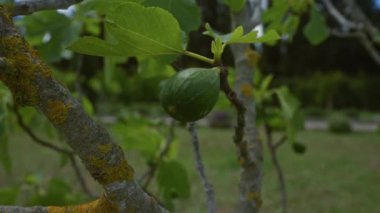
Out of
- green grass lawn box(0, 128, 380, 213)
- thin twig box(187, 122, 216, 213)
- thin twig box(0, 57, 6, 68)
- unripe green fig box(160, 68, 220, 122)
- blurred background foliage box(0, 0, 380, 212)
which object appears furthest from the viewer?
green grass lawn box(0, 128, 380, 213)

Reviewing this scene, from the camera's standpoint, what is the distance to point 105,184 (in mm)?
576

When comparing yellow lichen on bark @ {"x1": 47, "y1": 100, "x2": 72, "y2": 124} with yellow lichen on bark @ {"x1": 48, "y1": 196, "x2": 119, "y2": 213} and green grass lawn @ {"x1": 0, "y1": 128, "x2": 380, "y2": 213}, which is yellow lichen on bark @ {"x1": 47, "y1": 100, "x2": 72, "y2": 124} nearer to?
yellow lichen on bark @ {"x1": 48, "y1": 196, "x2": 119, "y2": 213}

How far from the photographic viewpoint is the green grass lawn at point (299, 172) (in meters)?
5.28

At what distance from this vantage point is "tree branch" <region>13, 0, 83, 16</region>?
2.01 feet

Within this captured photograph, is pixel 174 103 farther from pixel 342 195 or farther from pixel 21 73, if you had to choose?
pixel 342 195

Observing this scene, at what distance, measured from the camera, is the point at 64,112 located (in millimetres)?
533

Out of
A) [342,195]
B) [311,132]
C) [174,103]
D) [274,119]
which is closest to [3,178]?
[342,195]

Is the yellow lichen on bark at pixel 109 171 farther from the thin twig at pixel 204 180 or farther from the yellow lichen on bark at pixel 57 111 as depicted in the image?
the thin twig at pixel 204 180

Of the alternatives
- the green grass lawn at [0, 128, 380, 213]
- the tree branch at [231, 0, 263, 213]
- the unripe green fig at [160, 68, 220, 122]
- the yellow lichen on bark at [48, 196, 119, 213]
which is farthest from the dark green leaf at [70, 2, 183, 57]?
the green grass lawn at [0, 128, 380, 213]

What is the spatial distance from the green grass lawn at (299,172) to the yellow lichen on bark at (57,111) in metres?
2.87

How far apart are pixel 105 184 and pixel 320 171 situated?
7006 millimetres

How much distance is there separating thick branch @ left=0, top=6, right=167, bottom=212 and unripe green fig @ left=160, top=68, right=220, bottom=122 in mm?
108

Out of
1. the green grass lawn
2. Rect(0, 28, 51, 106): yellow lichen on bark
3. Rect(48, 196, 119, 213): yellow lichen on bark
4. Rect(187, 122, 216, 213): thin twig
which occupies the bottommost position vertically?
the green grass lawn

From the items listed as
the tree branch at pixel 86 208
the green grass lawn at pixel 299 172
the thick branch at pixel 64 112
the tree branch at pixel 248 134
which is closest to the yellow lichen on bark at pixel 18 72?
the thick branch at pixel 64 112
